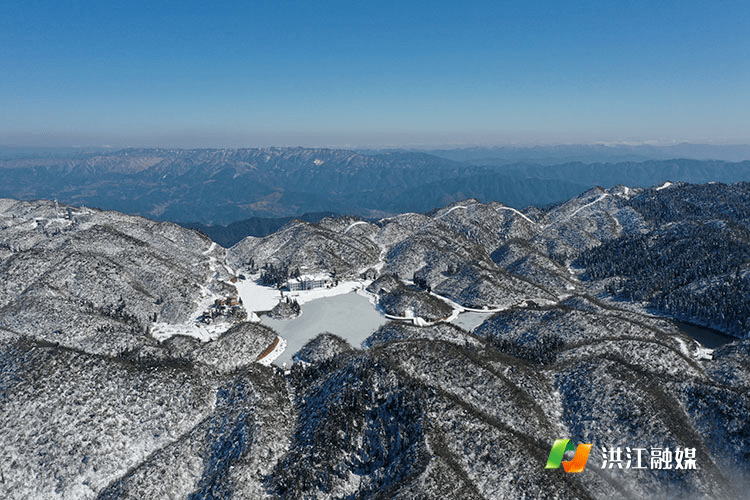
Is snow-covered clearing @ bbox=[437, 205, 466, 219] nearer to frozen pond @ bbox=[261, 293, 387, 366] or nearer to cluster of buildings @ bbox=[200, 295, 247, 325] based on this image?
frozen pond @ bbox=[261, 293, 387, 366]

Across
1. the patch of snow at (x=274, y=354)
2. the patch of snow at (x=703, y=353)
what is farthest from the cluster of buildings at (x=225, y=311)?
the patch of snow at (x=703, y=353)

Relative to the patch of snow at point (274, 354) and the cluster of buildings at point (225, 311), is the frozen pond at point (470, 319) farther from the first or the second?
the cluster of buildings at point (225, 311)

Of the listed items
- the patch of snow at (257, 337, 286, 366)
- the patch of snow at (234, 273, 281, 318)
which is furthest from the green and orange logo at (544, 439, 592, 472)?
the patch of snow at (234, 273, 281, 318)

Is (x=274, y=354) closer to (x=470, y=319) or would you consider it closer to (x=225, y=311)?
(x=225, y=311)

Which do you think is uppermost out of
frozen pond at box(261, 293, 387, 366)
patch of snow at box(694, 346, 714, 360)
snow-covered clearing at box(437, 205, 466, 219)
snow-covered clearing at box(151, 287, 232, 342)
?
snow-covered clearing at box(437, 205, 466, 219)

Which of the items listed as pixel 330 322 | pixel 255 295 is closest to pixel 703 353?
pixel 330 322

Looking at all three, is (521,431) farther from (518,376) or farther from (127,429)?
(127,429)
